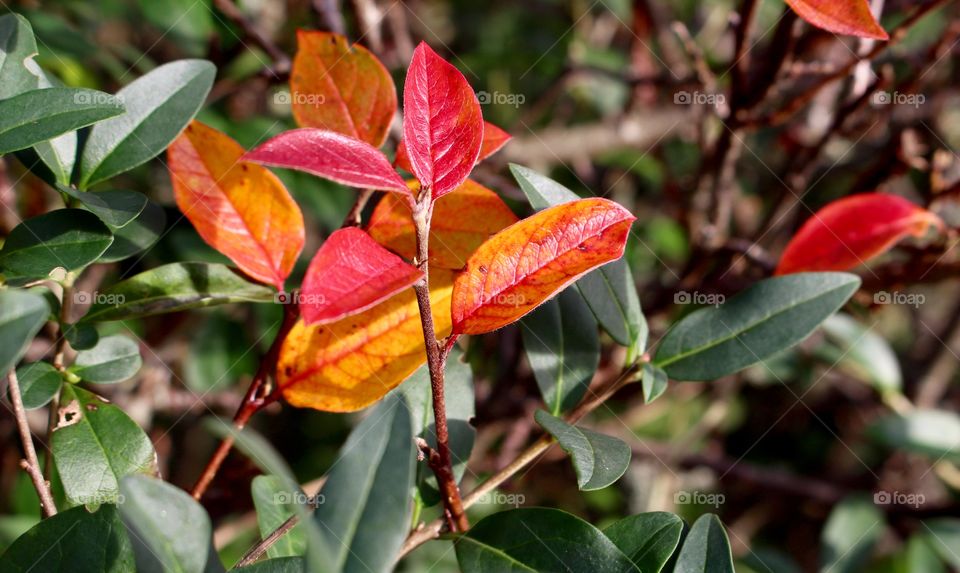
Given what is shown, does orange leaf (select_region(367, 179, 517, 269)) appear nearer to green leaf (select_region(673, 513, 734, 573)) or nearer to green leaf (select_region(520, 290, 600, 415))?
green leaf (select_region(520, 290, 600, 415))

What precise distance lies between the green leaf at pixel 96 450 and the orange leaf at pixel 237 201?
0.59 ft

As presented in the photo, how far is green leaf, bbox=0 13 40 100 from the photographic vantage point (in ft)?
2.28

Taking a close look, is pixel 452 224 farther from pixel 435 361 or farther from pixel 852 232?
pixel 852 232

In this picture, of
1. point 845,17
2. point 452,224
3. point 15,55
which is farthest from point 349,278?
point 845,17

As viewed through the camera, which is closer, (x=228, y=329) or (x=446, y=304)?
(x=446, y=304)

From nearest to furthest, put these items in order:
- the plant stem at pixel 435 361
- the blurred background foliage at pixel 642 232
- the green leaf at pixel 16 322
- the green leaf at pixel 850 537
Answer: the green leaf at pixel 16 322
the plant stem at pixel 435 361
the blurred background foliage at pixel 642 232
the green leaf at pixel 850 537

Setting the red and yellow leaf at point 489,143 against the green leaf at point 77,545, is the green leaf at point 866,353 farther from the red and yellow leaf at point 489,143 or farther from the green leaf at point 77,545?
the green leaf at point 77,545

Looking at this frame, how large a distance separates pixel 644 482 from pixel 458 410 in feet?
3.82

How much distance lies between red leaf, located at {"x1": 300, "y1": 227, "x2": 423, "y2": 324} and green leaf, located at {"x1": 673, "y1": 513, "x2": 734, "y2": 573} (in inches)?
12.9

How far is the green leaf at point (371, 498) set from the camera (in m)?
0.50

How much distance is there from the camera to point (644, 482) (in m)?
1.82

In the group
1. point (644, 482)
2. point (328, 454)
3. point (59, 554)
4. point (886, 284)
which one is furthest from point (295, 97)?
point (644, 482)

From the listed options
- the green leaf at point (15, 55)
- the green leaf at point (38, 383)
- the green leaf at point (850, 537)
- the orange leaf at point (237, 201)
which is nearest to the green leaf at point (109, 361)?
the green leaf at point (38, 383)

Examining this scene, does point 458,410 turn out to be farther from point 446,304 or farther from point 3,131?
point 3,131
